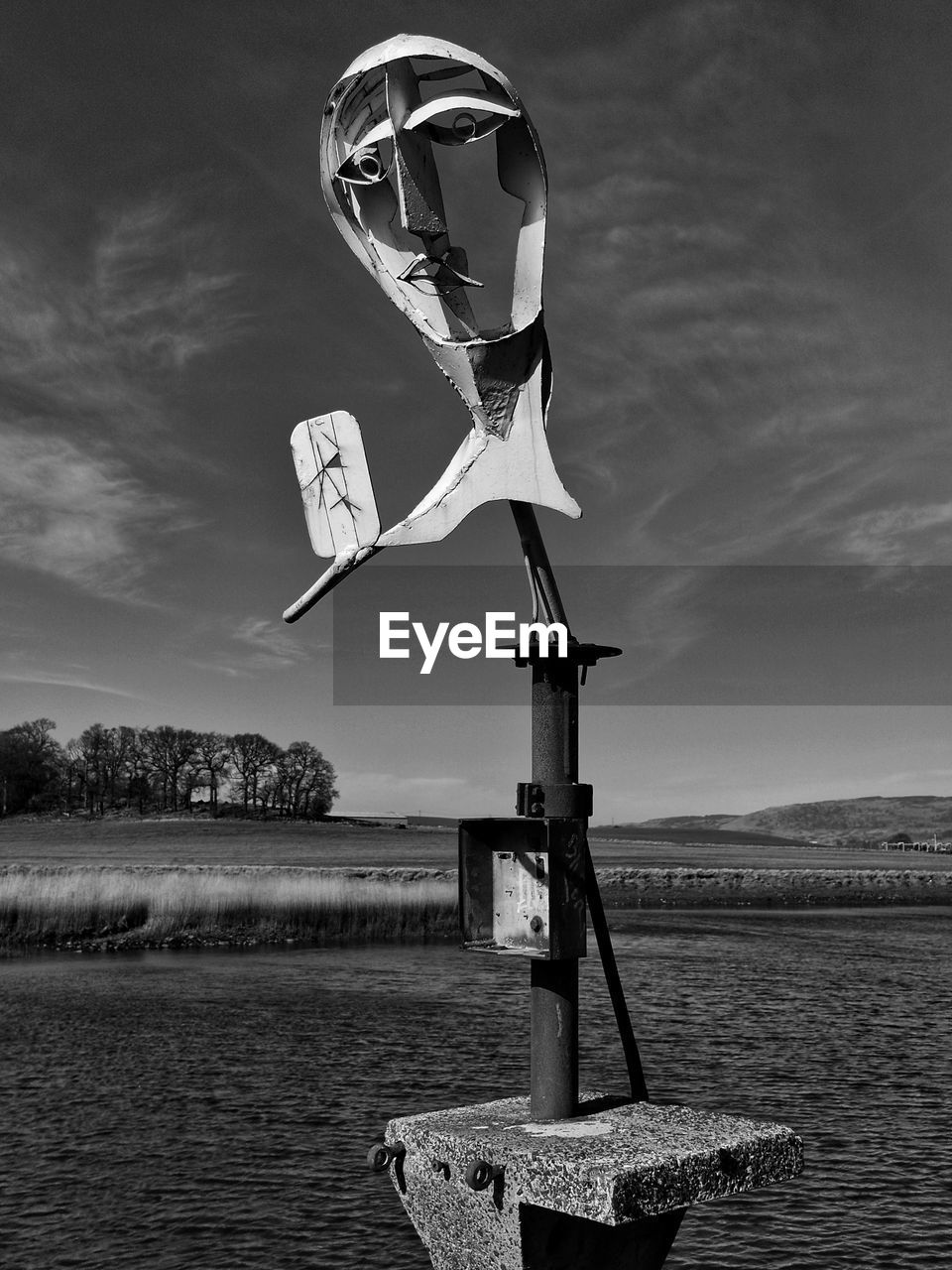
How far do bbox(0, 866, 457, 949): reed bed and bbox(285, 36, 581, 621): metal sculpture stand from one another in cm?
2603

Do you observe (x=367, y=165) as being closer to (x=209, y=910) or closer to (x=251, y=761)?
(x=209, y=910)

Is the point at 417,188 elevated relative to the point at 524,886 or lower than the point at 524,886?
elevated

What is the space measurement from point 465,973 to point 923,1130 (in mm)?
12712

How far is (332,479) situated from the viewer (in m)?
4.70

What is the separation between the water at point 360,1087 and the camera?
9102 millimetres

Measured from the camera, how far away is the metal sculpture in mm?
4488

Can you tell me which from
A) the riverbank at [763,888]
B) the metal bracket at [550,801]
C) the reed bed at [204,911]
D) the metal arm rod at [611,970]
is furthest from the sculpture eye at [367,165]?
the riverbank at [763,888]

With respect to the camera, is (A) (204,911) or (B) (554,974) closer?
(B) (554,974)

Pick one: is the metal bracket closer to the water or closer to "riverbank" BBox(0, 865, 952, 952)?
the water

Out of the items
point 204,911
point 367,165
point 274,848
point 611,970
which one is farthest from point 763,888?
point 367,165

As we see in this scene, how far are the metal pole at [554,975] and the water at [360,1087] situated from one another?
5081mm

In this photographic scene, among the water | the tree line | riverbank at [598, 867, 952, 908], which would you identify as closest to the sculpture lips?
the water

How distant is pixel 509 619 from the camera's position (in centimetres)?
444

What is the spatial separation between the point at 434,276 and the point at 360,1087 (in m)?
11.3
